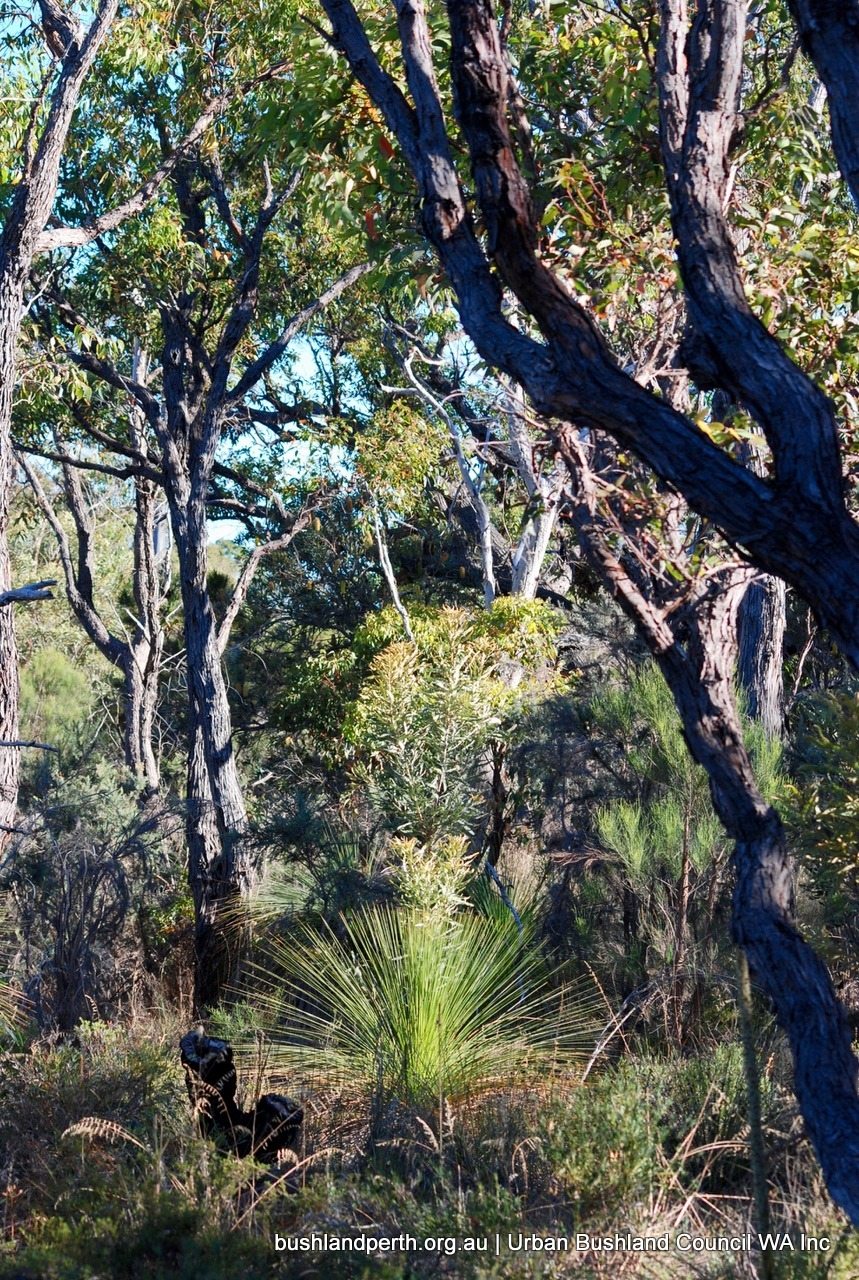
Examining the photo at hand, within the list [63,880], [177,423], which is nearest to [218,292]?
[177,423]

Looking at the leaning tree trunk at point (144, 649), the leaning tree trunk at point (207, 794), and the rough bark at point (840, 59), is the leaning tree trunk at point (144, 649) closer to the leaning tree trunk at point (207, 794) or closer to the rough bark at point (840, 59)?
the leaning tree trunk at point (207, 794)

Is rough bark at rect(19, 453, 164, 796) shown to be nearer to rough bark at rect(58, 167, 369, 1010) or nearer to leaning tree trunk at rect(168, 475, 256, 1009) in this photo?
rough bark at rect(58, 167, 369, 1010)

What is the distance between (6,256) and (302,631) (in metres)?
8.65

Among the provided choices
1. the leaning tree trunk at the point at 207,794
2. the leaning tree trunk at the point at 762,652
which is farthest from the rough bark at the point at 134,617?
the leaning tree trunk at the point at 762,652

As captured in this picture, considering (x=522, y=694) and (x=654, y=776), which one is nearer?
(x=654, y=776)

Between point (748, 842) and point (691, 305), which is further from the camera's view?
point (748, 842)

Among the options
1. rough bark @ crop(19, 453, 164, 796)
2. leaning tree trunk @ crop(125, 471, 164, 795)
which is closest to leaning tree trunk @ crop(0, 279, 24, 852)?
rough bark @ crop(19, 453, 164, 796)

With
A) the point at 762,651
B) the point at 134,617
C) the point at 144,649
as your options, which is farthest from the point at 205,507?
the point at 134,617

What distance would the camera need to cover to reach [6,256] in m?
6.96

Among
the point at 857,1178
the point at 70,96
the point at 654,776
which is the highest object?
the point at 70,96

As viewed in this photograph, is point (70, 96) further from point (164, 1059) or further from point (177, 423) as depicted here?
point (164, 1059)

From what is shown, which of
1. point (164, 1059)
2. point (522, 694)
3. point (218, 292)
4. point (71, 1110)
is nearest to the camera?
point (71, 1110)

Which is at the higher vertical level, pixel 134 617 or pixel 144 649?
pixel 134 617

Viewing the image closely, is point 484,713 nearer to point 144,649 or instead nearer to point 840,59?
point 840,59
